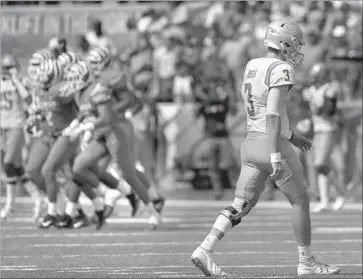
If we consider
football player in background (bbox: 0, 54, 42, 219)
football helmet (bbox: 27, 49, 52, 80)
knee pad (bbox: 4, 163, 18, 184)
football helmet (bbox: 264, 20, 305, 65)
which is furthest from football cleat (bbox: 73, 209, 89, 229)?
football helmet (bbox: 264, 20, 305, 65)

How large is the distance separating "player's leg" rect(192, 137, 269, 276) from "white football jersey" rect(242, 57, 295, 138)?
17cm

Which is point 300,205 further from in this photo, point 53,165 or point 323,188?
point 323,188

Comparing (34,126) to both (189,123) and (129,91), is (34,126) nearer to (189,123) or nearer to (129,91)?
(129,91)

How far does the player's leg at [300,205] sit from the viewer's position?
32.4 ft

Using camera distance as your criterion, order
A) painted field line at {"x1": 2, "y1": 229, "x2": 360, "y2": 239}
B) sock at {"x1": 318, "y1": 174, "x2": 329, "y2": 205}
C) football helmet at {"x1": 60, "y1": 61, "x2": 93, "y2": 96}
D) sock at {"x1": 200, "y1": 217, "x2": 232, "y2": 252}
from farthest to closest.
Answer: sock at {"x1": 318, "y1": 174, "x2": 329, "y2": 205}, football helmet at {"x1": 60, "y1": 61, "x2": 93, "y2": 96}, painted field line at {"x1": 2, "y1": 229, "x2": 360, "y2": 239}, sock at {"x1": 200, "y1": 217, "x2": 232, "y2": 252}

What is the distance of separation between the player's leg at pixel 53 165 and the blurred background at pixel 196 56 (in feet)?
14.8

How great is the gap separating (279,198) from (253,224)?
16.2 ft

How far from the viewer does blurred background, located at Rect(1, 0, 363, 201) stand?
21094 mm

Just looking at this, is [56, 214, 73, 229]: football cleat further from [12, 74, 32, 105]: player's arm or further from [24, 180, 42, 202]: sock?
[12, 74, 32, 105]: player's arm

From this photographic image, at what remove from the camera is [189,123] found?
74.0 feet

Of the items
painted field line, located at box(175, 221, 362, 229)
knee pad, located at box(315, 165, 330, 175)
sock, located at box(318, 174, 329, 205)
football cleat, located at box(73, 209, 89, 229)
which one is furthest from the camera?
knee pad, located at box(315, 165, 330, 175)

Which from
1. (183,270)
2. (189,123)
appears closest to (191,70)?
(189,123)

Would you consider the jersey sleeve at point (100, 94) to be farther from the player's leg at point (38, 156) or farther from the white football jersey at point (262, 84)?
the white football jersey at point (262, 84)

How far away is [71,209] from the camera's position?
50.8ft
